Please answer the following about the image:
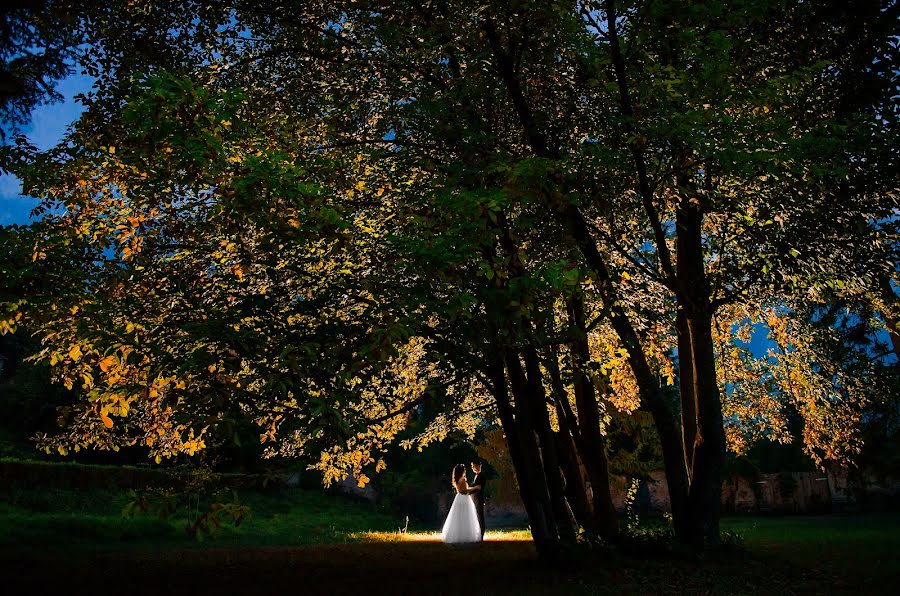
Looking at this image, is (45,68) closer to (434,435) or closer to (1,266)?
(1,266)

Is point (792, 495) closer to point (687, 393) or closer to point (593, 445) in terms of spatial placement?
point (687, 393)

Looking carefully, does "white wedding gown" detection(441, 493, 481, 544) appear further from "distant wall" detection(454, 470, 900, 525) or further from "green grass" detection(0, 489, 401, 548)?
"distant wall" detection(454, 470, 900, 525)

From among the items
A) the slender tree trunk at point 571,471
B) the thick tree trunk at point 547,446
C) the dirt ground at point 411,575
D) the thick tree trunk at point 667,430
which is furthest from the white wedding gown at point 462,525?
the thick tree trunk at point 667,430

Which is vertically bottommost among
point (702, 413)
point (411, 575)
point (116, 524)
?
point (116, 524)

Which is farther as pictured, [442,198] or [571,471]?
[571,471]

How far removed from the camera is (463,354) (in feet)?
26.1

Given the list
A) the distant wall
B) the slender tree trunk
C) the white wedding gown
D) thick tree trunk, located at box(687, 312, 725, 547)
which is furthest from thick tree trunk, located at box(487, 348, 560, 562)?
the distant wall

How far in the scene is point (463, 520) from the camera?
64.6 ft

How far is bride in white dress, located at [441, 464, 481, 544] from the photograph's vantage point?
19.5 meters

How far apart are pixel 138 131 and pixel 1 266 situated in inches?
91.7

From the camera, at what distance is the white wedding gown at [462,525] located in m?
19.5

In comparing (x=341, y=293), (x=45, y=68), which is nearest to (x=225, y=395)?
(x=341, y=293)

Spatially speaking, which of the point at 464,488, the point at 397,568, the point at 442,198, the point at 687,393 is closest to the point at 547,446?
the point at 687,393

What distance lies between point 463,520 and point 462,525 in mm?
150
